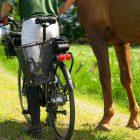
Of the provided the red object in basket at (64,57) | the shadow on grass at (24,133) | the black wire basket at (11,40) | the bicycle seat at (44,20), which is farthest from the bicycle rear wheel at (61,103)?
the black wire basket at (11,40)

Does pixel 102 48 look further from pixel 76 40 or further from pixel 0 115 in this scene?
pixel 76 40

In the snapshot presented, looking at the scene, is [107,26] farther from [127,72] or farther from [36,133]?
[36,133]

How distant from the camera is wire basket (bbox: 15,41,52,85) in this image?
5949mm

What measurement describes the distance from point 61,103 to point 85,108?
295cm

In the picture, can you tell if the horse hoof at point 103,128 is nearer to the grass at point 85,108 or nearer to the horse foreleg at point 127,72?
the grass at point 85,108

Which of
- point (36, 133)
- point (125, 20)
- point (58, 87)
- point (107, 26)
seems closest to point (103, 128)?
point (36, 133)

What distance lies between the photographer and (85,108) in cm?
876

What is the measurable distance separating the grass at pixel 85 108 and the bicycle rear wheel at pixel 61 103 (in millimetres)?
240

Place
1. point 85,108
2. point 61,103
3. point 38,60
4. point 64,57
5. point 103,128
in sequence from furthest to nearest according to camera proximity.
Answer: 1. point 85,108
2. point 103,128
3. point 38,60
4. point 61,103
5. point 64,57

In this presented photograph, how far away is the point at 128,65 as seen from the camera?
7172 mm

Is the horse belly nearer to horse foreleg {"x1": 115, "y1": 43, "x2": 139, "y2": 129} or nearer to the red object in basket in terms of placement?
horse foreleg {"x1": 115, "y1": 43, "x2": 139, "y2": 129}

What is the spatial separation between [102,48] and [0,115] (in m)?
2.10

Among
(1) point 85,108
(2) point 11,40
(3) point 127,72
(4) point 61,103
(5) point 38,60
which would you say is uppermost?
(2) point 11,40

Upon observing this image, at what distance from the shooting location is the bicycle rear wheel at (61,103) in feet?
18.4
